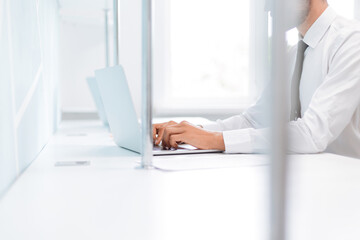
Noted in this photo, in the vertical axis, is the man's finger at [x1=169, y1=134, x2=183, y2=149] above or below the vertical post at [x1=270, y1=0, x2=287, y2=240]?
below

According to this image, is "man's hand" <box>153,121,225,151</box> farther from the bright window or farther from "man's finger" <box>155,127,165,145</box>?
the bright window

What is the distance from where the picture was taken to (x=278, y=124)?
240 millimetres

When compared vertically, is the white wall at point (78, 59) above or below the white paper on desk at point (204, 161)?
above

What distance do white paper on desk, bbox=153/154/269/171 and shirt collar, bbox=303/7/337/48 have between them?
1.69 ft

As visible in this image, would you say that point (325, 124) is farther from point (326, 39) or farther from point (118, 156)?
point (118, 156)

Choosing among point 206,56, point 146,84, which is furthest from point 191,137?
point 206,56

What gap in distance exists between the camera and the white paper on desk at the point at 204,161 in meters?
0.78

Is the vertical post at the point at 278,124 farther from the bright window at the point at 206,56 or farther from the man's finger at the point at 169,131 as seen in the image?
the bright window at the point at 206,56

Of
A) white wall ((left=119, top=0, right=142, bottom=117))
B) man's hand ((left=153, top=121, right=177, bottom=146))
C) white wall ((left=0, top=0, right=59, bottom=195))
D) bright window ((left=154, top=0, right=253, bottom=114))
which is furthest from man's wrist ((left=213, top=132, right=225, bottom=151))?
bright window ((left=154, top=0, right=253, bottom=114))

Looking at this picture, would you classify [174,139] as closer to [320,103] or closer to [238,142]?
[238,142]

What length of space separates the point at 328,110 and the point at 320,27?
13.5 inches

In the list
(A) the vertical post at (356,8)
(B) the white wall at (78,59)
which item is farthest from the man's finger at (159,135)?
(A) the vertical post at (356,8)

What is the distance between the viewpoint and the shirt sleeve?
0.96 m

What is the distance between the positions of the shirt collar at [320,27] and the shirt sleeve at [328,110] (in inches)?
4.9
